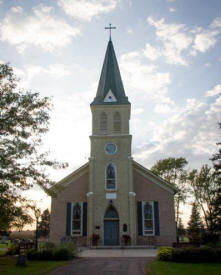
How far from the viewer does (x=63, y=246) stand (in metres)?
16.2

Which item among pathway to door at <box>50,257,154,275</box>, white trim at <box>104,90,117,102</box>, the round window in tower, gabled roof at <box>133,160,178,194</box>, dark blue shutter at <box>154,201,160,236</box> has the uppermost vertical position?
white trim at <box>104,90,117,102</box>

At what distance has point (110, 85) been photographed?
96.4ft

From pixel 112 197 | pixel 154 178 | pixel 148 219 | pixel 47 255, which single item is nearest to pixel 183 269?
pixel 47 255

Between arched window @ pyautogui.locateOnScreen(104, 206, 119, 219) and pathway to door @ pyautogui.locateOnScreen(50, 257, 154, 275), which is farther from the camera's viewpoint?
arched window @ pyautogui.locateOnScreen(104, 206, 119, 219)

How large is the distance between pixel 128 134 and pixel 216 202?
9.53 m

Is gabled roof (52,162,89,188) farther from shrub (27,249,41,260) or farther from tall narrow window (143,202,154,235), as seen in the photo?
shrub (27,249,41,260)

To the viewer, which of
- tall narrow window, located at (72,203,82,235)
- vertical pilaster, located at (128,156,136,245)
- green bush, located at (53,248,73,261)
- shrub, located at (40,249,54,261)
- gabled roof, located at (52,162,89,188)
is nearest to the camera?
green bush, located at (53,248,73,261)

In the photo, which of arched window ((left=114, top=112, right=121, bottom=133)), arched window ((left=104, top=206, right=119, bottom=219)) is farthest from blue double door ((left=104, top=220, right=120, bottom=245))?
arched window ((left=114, top=112, right=121, bottom=133))

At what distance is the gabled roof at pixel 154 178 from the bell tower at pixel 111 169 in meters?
1.27

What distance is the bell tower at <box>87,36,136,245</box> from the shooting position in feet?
80.6

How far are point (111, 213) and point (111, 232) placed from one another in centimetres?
157

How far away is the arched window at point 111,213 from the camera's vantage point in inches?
987

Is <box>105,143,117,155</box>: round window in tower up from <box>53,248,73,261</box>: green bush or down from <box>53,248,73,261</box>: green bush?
up

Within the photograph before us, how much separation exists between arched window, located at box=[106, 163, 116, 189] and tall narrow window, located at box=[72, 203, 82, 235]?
3.24m
